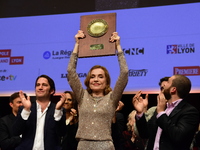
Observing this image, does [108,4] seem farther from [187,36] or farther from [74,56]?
[74,56]

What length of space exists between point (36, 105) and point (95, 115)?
0.74 m

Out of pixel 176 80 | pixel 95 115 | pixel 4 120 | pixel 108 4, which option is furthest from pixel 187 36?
pixel 4 120

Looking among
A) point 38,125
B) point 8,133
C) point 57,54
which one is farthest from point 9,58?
point 38,125

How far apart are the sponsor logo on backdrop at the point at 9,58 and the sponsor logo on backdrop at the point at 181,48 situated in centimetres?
202

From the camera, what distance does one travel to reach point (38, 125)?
11.4 feet

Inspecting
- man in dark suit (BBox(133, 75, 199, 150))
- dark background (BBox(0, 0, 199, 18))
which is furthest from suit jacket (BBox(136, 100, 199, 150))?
dark background (BBox(0, 0, 199, 18))

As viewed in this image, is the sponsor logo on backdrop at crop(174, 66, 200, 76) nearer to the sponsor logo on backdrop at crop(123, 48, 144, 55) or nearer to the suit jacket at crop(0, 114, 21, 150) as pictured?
the sponsor logo on backdrop at crop(123, 48, 144, 55)

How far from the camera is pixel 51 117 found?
3.49 m

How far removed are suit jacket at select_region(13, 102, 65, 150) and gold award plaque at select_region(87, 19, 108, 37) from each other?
811 mm

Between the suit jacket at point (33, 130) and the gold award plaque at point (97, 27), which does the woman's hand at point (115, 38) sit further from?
the suit jacket at point (33, 130)

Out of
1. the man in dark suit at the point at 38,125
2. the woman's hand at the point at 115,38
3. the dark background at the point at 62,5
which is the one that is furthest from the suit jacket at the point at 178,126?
the dark background at the point at 62,5

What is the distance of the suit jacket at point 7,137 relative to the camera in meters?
3.92

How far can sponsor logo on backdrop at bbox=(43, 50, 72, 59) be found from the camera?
16.6 ft

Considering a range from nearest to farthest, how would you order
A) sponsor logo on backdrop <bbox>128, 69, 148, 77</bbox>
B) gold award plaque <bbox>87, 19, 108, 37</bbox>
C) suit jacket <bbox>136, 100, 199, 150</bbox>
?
1. suit jacket <bbox>136, 100, 199, 150</bbox>
2. gold award plaque <bbox>87, 19, 108, 37</bbox>
3. sponsor logo on backdrop <bbox>128, 69, 148, 77</bbox>
